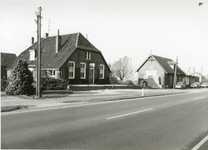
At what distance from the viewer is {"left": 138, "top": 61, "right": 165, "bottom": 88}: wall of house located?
51028 mm

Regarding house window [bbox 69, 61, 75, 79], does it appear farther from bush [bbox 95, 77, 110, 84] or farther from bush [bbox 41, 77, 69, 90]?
bush [bbox 41, 77, 69, 90]

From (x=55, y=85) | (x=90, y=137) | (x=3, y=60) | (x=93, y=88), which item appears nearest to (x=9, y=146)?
(x=90, y=137)

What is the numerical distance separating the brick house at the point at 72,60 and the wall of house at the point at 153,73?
625 inches

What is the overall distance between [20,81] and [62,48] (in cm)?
1660

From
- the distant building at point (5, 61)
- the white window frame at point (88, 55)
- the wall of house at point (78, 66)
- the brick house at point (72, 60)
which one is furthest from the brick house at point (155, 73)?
the distant building at point (5, 61)

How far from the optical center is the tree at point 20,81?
19.6 meters

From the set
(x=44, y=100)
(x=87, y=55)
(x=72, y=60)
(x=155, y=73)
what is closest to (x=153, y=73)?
(x=155, y=73)

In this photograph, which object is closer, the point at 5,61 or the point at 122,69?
the point at 5,61

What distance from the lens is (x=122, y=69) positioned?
6344cm

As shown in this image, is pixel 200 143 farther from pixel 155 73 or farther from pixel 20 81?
pixel 155 73

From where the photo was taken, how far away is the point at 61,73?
3162cm

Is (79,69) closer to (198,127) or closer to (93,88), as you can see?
(93,88)

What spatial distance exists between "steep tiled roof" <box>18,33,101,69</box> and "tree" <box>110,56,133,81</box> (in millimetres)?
26169

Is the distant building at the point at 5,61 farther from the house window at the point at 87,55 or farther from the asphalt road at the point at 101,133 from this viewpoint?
the asphalt road at the point at 101,133
